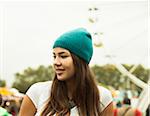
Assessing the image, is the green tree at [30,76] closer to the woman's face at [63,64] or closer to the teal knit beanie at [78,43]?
the teal knit beanie at [78,43]

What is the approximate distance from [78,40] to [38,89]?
1.31 ft

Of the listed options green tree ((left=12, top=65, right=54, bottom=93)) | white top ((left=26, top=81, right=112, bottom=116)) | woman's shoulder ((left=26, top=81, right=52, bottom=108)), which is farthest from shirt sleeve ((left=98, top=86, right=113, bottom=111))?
green tree ((left=12, top=65, right=54, bottom=93))

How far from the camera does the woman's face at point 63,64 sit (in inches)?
127

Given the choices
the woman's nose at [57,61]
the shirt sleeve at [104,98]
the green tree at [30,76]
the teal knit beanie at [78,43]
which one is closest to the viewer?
the woman's nose at [57,61]

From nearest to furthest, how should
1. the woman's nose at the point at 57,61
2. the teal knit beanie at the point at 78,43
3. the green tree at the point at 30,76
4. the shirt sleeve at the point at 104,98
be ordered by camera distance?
the woman's nose at the point at 57,61 → the teal knit beanie at the point at 78,43 → the shirt sleeve at the point at 104,98 → the green tree at the point at 30,76

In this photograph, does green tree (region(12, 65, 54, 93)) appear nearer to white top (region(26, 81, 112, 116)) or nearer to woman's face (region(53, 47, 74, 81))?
white top (region(26, 81, 112, 116))

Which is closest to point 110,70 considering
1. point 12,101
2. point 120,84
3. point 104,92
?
point 120,84

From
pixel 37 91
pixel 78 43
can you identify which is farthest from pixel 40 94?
pixel 78 43

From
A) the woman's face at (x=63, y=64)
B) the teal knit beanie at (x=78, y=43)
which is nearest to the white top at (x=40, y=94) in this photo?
the woman's face at (x=63, y=64)

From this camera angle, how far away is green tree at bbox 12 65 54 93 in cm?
7581

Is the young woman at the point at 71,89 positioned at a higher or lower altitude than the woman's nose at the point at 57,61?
lower

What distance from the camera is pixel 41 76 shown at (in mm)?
78625

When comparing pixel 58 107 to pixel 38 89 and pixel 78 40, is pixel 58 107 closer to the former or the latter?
pixel 38 89

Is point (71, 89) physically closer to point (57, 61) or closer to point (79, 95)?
point (79, 95)
